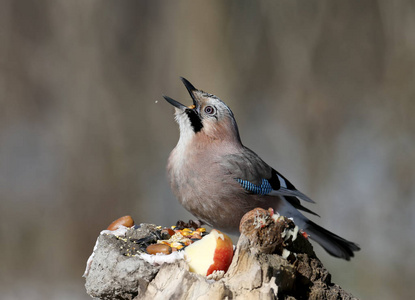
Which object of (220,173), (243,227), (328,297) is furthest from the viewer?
(220,173)

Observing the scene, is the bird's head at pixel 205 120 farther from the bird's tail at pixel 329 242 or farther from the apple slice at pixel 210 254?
the apple slice at pixel 210 254

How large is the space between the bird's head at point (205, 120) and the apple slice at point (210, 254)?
3.56ft

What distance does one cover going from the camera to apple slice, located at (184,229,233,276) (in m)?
2.57

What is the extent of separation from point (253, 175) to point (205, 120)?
16.8 inches

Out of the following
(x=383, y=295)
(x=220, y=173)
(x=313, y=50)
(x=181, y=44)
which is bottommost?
(x=220, y=173)

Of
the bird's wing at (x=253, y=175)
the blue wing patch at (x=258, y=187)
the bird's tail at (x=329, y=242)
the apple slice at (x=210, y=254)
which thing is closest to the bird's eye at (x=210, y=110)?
the bird's wing at (x=253, y=175)

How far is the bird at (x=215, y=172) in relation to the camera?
3455 mm

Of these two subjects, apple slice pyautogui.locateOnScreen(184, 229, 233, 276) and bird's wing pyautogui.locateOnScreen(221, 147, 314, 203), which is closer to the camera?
apple slice pyautogui.locateOnScreen(184, 229, 233, 276)

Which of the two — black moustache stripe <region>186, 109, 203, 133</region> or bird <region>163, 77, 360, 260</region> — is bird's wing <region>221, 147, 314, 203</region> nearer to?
bird <region>163, 77, 360, 260</region>

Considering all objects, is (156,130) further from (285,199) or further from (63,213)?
(285,199)

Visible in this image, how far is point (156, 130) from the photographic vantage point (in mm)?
6367

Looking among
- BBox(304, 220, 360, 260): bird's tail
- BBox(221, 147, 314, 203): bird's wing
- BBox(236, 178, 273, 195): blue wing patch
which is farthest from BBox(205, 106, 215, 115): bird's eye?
BBox(304, 220, 360, 260): bird's tail

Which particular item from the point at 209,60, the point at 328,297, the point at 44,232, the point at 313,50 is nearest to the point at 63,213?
the point at 44,232

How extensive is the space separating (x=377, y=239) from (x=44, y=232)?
331cm
